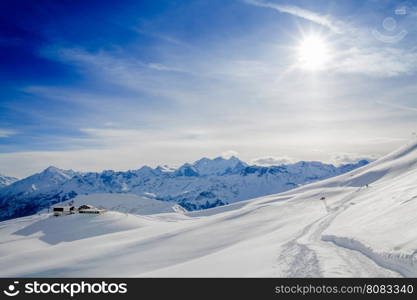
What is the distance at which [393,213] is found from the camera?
2161 cm

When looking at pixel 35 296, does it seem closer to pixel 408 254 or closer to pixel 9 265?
pixel 408 254

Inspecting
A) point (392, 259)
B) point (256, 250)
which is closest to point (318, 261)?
point (392, 259)

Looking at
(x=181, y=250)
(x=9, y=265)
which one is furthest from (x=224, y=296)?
(x=9, y=265)
